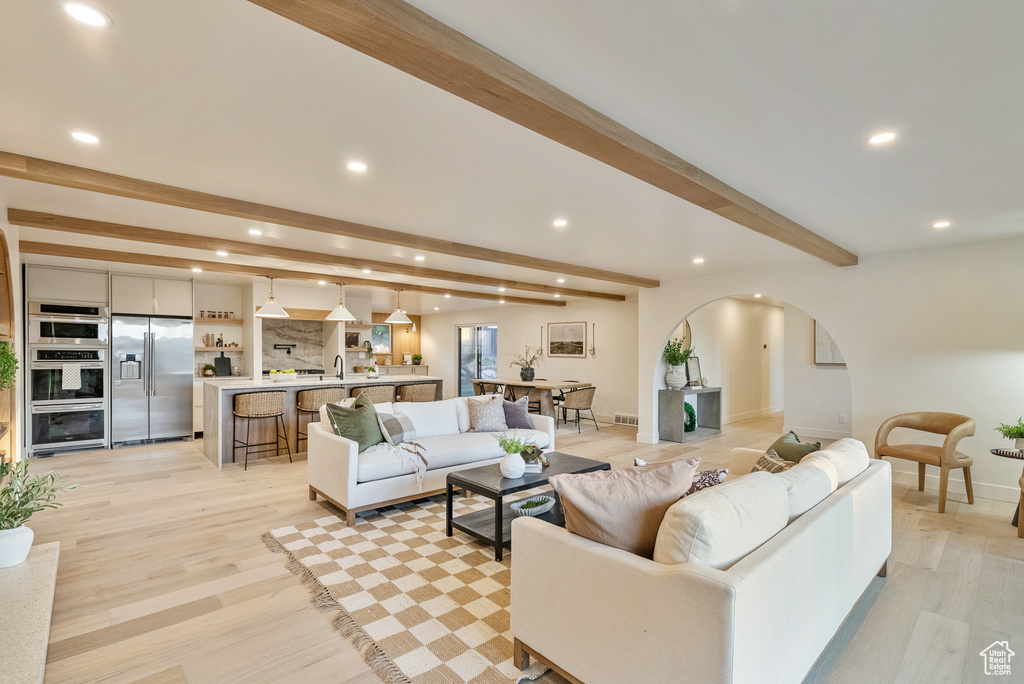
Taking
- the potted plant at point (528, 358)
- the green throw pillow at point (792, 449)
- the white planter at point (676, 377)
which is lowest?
the green throw pillow at point (792, 449)

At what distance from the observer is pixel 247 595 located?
2.65 meters

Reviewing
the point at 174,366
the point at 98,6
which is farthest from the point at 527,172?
the point at 174,366

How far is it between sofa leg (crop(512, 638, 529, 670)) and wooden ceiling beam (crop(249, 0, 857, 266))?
2158 millimetres

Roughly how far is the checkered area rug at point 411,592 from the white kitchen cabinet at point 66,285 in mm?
5058

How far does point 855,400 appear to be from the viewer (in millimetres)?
5254

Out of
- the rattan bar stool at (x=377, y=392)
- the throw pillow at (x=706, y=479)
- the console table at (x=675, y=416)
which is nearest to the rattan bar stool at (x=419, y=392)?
the rattan bar stool at (x=377, y=392)

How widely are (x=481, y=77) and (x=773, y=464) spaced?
95.3 inches

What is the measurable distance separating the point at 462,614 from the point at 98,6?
2.79 meters

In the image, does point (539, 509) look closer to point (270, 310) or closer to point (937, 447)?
point (937, 447)

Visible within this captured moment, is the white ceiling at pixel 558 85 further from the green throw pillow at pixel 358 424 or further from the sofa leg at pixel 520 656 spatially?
the sofa leg at pixel 520 656

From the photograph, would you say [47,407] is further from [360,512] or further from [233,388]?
[360,512]

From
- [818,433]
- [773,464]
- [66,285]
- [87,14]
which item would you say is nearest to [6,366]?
[87,14]

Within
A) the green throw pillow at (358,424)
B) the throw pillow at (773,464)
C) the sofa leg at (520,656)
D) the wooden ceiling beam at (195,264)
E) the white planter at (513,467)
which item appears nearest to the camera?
the sofa leg at (520,656)

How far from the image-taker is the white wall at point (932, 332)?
14.5 ft
